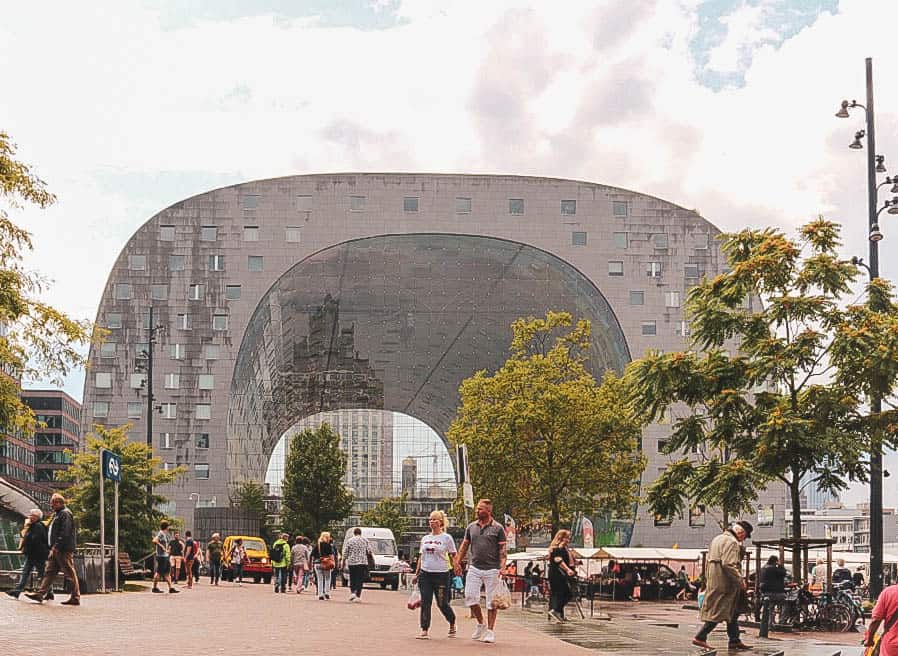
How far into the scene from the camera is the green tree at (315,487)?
3440 inches

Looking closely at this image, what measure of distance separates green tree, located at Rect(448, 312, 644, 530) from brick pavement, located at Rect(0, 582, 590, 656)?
1022 inches

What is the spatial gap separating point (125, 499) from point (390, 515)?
61303mm

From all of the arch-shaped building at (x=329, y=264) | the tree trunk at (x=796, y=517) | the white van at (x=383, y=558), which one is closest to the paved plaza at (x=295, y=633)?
the tree trunk at (x=796, y=517)

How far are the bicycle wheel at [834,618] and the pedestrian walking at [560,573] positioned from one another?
194 inches

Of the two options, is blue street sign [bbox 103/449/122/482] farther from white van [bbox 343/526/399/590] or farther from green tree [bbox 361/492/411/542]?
green tree [bbox 361/492/411/542]

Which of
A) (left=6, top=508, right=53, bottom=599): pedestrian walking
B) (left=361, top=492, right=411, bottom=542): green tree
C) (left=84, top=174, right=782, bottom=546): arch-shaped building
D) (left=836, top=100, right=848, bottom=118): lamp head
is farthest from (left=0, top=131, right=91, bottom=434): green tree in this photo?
(left=361, top=492, right=411, bottom=542): green tree

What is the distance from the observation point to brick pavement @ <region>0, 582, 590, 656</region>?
14.7 meters

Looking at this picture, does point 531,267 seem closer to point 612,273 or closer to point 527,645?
point 612,273

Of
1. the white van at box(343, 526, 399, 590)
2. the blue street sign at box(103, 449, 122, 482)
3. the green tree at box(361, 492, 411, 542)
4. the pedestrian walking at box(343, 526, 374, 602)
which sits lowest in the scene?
the green tree at box(361, 492, 411, 542)

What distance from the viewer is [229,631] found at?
57.9 ft

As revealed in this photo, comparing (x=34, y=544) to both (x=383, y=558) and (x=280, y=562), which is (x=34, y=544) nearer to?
(x=280, y=562)

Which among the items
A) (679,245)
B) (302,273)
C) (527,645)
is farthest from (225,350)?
(527,645)

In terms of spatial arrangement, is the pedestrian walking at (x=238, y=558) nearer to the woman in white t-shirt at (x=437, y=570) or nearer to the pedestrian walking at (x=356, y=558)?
the pedestrian walking at (x=356, y=558)

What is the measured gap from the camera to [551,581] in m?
24.9
